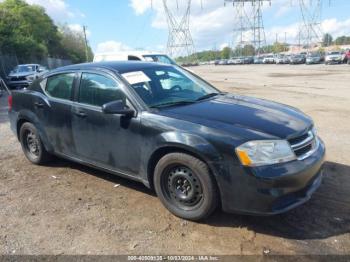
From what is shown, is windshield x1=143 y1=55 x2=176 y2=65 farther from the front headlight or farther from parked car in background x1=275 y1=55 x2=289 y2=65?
parked car in background x1=275 y1=55 x2=289 y2=65

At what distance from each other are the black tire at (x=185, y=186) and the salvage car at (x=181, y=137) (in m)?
0.01

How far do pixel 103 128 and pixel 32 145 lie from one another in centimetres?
197

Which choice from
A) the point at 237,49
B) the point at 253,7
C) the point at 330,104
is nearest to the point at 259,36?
the point at 253,7

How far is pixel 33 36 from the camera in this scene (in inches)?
2391

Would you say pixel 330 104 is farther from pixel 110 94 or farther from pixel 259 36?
pixel 259 36

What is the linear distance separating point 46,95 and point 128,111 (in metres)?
1.86

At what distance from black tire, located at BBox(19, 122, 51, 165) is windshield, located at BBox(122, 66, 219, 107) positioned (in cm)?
201

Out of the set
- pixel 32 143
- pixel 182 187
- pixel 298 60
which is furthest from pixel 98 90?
pixel 298 60

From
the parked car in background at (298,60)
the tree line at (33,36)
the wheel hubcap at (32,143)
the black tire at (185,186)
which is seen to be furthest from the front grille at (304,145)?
the parked car in background at (298,60)

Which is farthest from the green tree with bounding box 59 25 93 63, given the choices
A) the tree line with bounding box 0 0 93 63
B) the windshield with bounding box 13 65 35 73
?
the windshield with bounding box 13 65 35 73

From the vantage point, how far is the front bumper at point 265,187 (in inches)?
133

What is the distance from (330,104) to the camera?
1155 cm

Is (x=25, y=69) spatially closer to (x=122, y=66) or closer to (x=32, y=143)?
(x=32, y=143)

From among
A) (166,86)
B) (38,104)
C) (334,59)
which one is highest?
(166,86)
